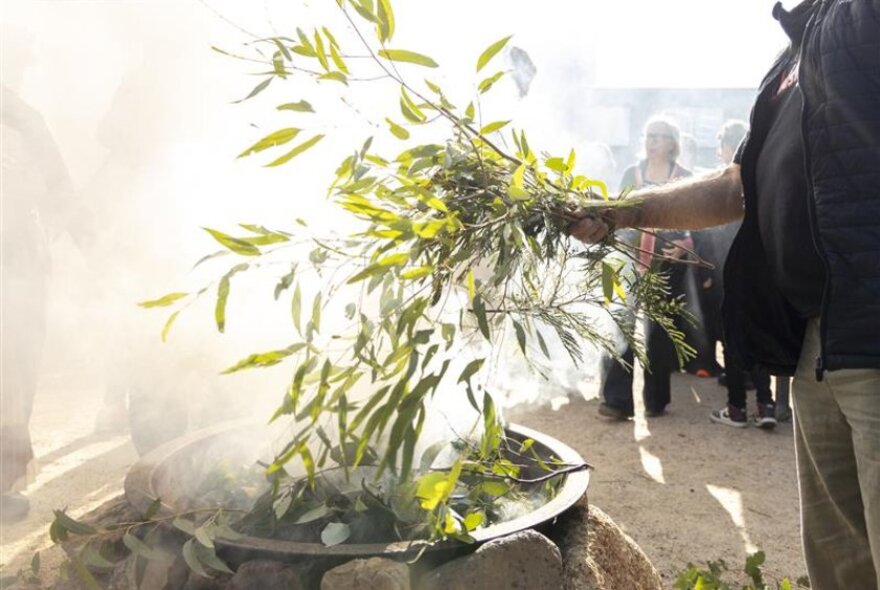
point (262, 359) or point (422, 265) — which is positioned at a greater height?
point (422, 265)

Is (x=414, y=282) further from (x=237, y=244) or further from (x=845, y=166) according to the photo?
(x=845, y=166)

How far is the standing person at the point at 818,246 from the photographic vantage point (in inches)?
63.6

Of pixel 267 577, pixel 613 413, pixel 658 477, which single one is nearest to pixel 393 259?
pixel 267 577

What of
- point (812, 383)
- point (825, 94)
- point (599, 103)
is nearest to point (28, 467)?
point (812, 383)

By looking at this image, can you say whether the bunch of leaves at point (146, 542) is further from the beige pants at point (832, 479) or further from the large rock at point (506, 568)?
the beige pants at point (832, 479)

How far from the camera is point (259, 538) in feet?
6.07

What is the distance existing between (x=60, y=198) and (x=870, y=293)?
4.10 metres

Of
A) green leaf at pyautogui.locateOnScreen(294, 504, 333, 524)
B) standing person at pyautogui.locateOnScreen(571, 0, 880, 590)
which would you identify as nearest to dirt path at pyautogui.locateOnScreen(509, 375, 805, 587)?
standing person at pyautogui.locateOnScreen(571, 0, 880, 590)

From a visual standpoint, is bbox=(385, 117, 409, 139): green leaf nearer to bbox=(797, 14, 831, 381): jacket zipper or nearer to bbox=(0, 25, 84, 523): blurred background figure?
bbox=(797, 14, 831, 381): jacket zipper

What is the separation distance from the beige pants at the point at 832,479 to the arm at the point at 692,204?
388mm

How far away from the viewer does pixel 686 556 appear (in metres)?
3.55

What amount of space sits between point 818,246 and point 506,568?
39.3 inches

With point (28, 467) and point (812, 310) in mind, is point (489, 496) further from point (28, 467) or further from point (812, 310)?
point (28, 467)

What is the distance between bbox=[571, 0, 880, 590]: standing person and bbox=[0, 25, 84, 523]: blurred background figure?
130 inches
